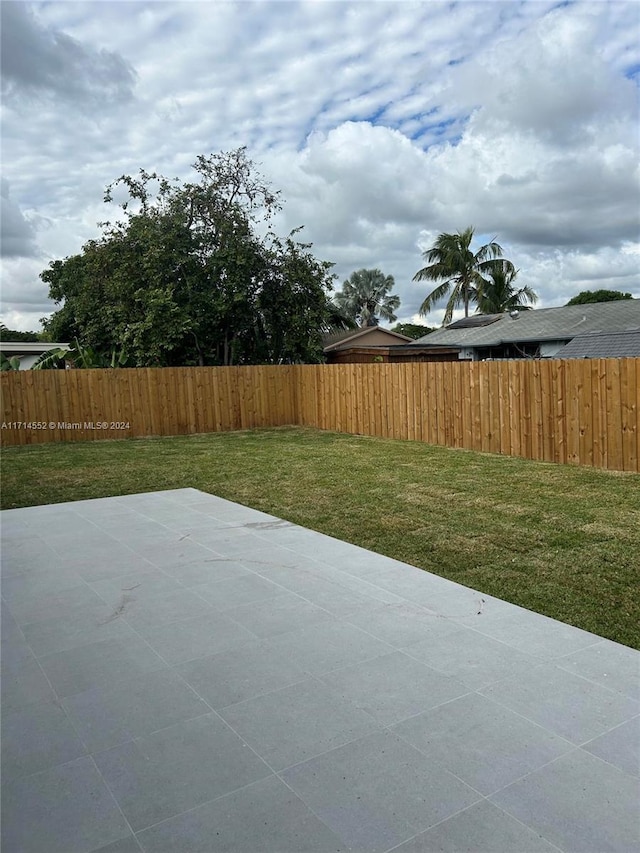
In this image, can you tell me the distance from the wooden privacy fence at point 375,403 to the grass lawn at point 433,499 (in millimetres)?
500

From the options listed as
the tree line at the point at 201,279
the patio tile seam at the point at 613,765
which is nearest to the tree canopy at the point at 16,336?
the tree line at the point at 201,279

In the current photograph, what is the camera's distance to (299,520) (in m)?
6.48

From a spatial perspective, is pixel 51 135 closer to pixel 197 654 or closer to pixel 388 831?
pixel 197 654

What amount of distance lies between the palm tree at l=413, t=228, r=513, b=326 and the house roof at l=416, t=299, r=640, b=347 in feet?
21.4

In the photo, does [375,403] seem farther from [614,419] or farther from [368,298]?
[368,298]

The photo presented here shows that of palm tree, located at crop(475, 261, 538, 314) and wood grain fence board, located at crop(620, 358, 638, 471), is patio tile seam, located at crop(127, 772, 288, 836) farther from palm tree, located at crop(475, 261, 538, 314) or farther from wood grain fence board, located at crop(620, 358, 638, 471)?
palm tree, located at crop(475, 261, 538, 314)

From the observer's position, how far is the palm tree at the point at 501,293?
33688 millimetres

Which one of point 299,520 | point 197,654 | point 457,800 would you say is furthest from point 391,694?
point 299,520

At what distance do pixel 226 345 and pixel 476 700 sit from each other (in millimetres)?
19133

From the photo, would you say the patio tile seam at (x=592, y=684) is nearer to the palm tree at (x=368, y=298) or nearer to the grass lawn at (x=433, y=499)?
the grass lawn at (x=433, y=499)

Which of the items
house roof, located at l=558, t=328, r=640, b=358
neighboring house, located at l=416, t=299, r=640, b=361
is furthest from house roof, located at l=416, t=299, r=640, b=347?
house roof, located at l=558, t=328, r=640, b=358

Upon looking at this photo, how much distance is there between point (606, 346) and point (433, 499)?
27.4ft

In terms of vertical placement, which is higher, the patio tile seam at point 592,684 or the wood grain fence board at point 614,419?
the wood grain fence board at point 614,419

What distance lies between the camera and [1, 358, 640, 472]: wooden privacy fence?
911 cm
